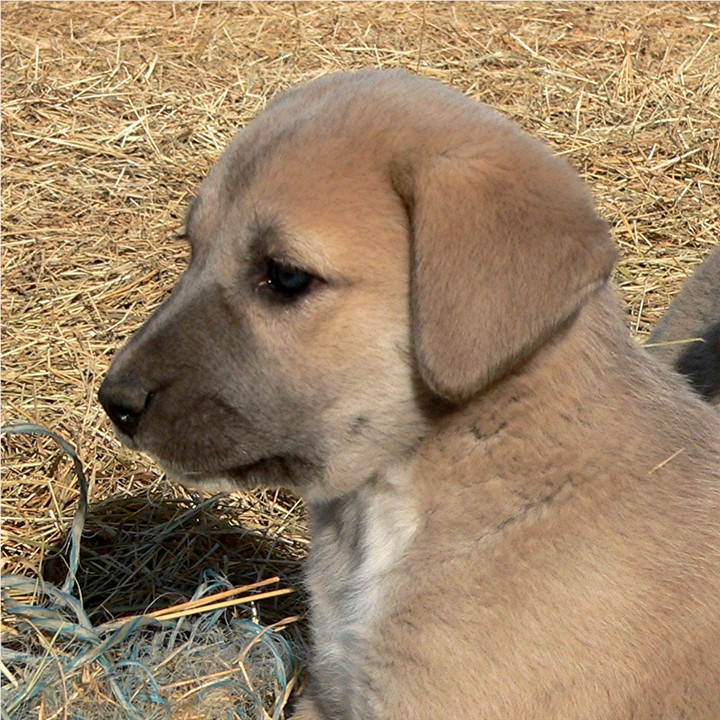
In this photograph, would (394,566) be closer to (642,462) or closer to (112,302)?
(642,462)

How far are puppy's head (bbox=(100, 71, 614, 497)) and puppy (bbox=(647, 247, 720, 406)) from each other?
2.04 meters

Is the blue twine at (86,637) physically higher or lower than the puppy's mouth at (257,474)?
lower

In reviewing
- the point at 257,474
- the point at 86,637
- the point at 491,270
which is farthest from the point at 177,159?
the point at 491,270

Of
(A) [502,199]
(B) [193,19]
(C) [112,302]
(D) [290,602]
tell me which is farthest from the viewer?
(B) [193,19]

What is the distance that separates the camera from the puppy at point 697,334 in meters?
5.17

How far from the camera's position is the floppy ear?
3117 mm

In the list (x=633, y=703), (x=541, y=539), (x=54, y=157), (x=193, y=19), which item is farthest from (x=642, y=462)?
(x=193, y=19)

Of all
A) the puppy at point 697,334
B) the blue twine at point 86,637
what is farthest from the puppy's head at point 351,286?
the puppy at point 697,334

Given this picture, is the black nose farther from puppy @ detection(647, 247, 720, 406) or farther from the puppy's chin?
puppy @ detection(647, 247, 720, 406)

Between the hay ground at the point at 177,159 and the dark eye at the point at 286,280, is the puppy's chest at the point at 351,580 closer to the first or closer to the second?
the dark eye at the point at 286,280

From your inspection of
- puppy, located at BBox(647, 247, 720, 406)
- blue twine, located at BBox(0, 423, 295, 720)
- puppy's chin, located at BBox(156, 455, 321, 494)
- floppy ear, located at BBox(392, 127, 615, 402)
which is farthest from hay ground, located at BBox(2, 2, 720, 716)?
floppy ear, located at BBox(392, 127, 615, 402)

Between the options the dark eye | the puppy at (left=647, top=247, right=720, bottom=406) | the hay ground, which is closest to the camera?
the dark eye

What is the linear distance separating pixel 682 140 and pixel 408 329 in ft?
17.5

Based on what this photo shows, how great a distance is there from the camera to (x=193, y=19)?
31.4 feet
